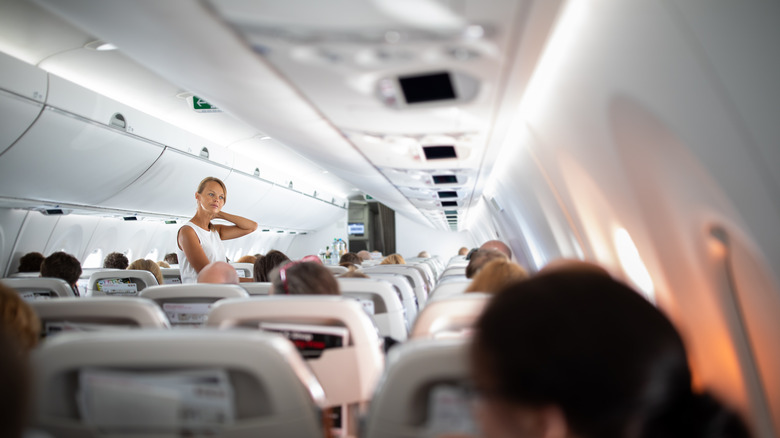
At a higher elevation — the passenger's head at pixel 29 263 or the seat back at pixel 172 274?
the passenger's head at pixel 29 263

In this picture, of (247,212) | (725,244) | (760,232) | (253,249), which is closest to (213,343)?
(760,232)

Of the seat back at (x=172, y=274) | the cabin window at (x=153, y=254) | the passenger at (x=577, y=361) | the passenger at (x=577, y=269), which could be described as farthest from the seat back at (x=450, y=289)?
the cabin window at (x=153, y=254)

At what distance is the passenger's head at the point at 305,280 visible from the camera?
9.61 ft

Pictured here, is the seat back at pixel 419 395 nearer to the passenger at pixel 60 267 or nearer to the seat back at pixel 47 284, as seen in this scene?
the seat back at pixel 47 284

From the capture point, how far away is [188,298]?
11.2 ft

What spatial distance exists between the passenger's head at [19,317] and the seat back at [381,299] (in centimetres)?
→ 207

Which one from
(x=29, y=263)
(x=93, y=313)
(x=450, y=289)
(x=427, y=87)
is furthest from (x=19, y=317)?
(x=29, y=263)

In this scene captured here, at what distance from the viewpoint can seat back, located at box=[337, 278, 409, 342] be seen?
3762 mm

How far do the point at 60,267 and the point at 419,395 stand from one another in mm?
5024

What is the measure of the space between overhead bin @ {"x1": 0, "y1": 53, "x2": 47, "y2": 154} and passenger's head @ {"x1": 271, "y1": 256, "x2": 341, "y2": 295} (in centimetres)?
406

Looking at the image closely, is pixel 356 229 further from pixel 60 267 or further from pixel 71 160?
pixel 60 267

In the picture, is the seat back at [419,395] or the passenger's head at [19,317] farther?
the passenger's head at [19,317]

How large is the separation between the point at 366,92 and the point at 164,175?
729 centimetres

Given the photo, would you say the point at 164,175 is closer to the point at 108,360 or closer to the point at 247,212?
the point at 247,212
